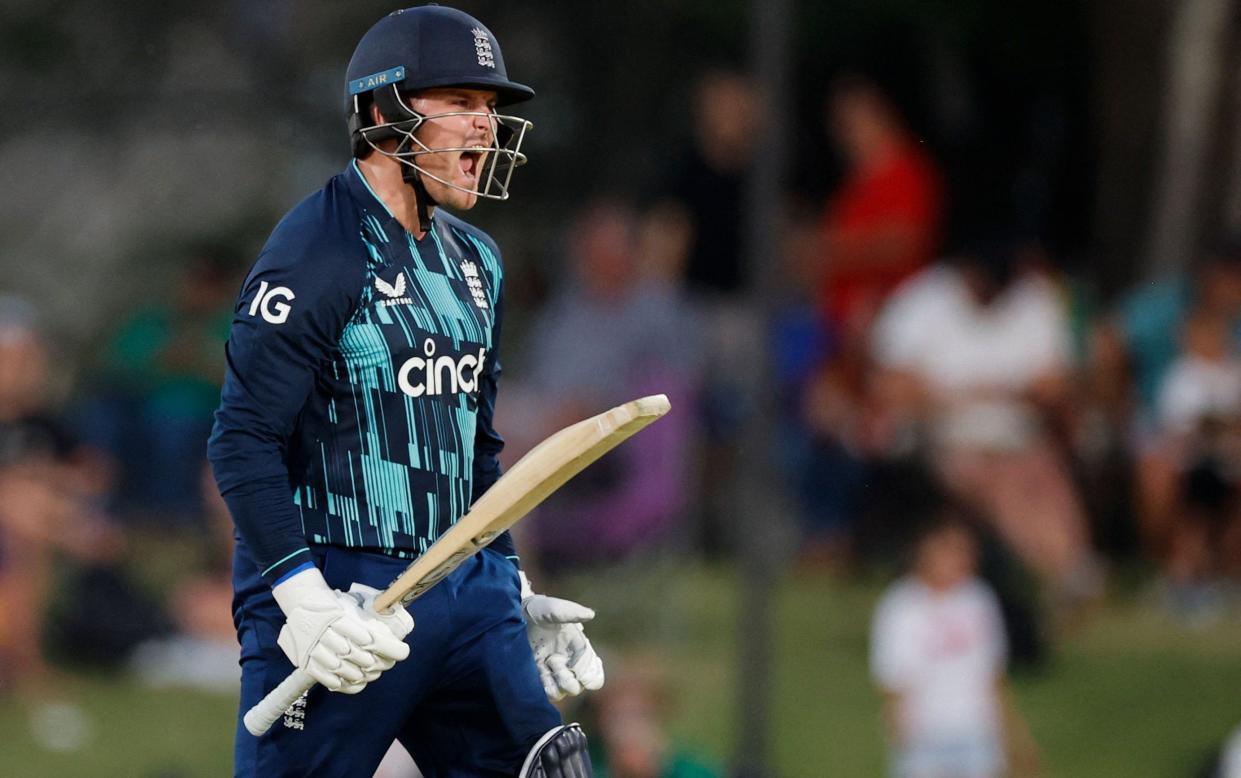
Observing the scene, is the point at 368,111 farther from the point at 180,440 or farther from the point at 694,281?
the point at 180,440

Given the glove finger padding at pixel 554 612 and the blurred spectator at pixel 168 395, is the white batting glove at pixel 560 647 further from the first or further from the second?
the blurred spectator at pixel 168 395

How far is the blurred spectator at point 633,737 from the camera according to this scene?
7785 mm

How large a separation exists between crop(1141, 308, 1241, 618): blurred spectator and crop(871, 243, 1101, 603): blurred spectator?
56cm

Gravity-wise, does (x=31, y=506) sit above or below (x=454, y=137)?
below

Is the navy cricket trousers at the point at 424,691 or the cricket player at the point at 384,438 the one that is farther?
the navy cricket trousers at the point at 424,691

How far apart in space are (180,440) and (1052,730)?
521cm

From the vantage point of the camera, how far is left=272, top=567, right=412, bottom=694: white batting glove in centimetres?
360

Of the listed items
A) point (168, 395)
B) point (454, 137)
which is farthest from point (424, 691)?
point (168, 395)

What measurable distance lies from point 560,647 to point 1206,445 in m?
Result: 5.68

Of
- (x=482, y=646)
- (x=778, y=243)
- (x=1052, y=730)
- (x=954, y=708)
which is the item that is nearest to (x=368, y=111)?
(x=482, y=646)

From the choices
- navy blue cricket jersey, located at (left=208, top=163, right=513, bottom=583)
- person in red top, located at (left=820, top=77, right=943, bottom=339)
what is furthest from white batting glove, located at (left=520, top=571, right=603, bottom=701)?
person in red top, located at (left=820, top=77, right=943, bottom=339)

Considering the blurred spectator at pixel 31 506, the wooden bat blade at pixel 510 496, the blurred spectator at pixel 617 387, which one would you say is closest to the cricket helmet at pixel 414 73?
the wooden bat blade at pixel 510 496

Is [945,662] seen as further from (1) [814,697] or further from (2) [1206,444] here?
(2) [1206,444]

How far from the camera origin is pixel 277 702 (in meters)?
3.74
